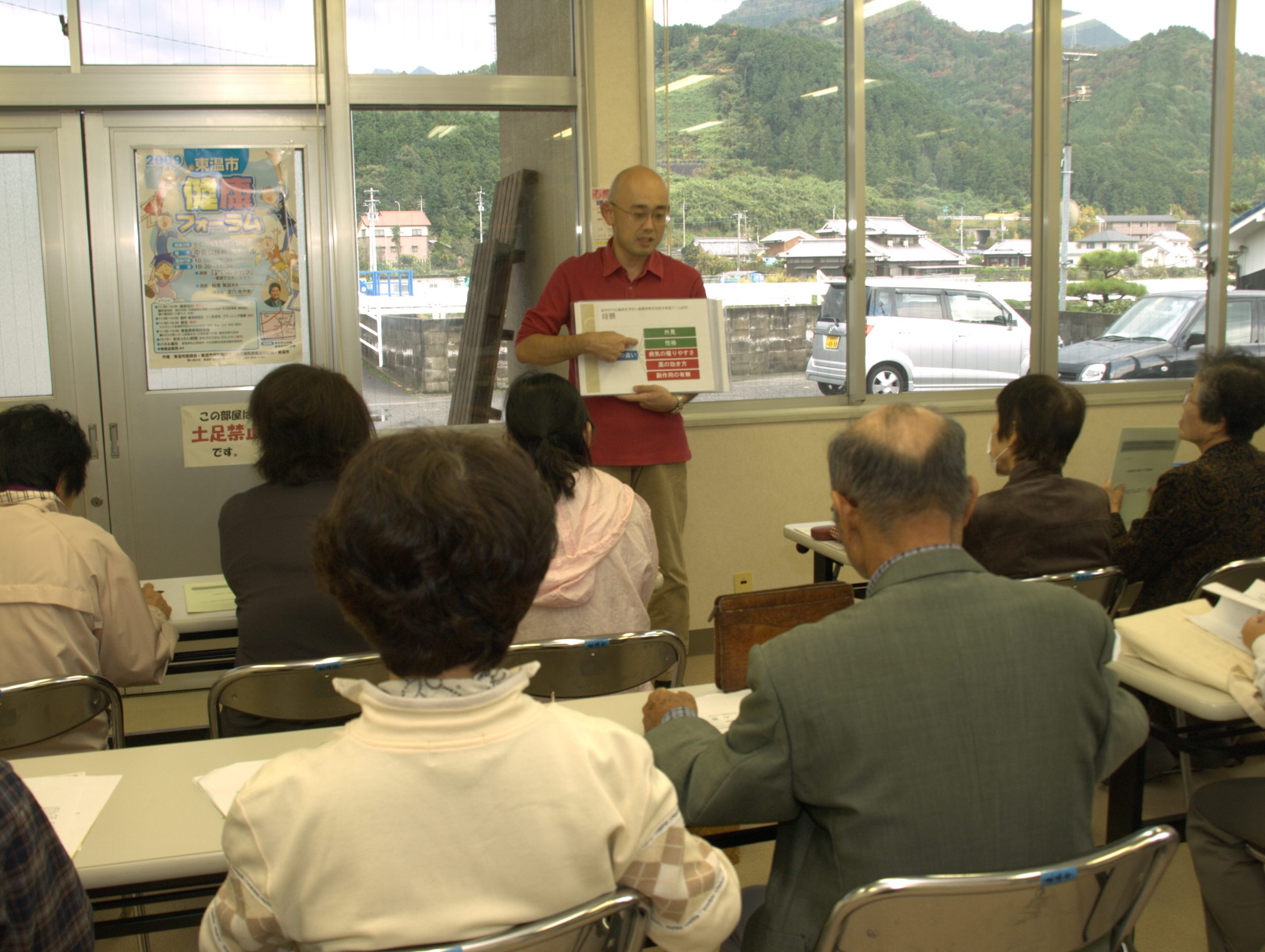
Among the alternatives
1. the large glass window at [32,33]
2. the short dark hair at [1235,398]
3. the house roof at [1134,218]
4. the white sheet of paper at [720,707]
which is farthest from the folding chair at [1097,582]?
the large glass window at [32,33]

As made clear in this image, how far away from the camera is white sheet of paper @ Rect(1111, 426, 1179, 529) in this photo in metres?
3.46

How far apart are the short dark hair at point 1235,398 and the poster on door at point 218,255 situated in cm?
318

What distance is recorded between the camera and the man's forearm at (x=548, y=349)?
334 centimetres

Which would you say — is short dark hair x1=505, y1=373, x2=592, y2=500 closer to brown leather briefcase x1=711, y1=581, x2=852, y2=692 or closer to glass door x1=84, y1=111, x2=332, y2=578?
brown leather briefcase x1=711, y1=581, x2=852, y2=692

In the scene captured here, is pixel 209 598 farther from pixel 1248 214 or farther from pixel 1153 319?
pixel 1248 214

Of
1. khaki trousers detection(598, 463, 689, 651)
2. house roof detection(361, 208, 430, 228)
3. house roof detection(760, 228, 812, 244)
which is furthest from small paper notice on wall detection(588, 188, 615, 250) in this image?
khaki trousers detection(598, 463, 689, 651)

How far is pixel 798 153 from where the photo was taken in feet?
14.7

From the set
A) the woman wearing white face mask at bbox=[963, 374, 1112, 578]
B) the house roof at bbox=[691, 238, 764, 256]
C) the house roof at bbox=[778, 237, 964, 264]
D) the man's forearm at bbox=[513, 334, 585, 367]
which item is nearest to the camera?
the woman wearing white face mask at bbox=[963, 374, 1112, 578]

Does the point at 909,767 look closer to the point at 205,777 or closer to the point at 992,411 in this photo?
the point at 205,777

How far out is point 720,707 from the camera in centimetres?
179

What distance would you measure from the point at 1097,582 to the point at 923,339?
2.54 m

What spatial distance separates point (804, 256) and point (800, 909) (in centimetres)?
364

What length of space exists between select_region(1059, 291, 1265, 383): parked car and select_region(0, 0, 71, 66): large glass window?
4.40 metres

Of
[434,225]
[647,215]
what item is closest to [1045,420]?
[647,215]
